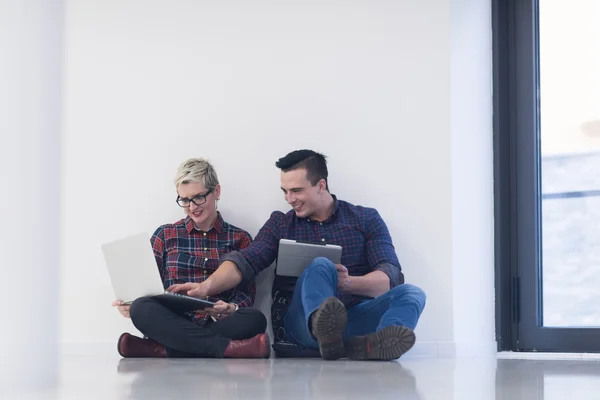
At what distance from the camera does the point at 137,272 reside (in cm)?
349

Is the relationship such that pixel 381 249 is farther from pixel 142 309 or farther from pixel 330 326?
pixel 142 309

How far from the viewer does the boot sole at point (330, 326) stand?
10.3 ft

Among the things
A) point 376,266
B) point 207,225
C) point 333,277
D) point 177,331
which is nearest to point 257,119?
point 207,225

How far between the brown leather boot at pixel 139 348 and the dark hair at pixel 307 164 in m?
1.00

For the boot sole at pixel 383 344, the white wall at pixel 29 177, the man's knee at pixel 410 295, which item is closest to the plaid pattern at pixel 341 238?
the man's knee at pixel 410 295

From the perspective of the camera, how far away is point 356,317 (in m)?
3.63

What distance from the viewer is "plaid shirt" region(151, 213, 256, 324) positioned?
3926mm

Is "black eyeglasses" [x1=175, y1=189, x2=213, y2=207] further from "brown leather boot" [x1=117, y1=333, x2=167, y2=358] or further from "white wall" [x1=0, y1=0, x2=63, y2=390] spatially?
"white wall" [x1=0, y1=0, x2=63, y2=390]

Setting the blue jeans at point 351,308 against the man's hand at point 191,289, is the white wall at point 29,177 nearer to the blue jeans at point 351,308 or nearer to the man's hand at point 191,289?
the blue jeans at point 351,308

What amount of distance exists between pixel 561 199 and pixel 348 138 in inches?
44.0

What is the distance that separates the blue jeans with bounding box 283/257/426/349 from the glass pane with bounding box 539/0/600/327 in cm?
110

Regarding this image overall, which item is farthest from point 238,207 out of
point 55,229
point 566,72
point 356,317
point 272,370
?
point 55,229

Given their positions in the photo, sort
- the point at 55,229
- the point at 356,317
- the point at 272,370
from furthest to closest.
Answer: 1. the point at 356,317
2. the point at 272,370
3. the point at 55,229

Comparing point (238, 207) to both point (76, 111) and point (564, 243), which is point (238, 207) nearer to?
point (76, 111)
